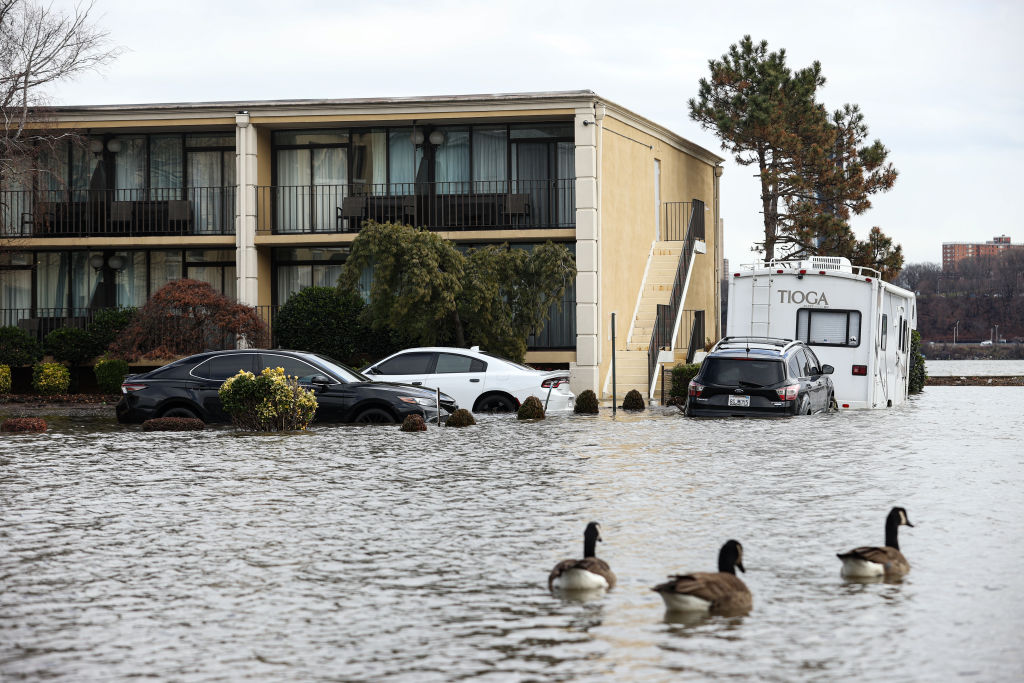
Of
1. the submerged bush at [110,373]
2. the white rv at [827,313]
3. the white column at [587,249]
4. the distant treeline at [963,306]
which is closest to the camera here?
the white rv at [827,313]

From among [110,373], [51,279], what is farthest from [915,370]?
[51,279]

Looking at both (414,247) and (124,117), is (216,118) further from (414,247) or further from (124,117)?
(414,247)

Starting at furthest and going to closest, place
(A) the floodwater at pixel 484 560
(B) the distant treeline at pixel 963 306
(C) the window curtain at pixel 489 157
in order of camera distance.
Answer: (B) the distant treeline at pixel 963 306
(C) the window curtain at pixel 489 157
(A) the floodwater at pixel 484 560

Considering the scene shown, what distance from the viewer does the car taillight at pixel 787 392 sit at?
76.6 ft

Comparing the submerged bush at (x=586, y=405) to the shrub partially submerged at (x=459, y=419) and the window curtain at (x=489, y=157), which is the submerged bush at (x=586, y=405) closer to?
the shrub partially submerged at (x=459, y=419)

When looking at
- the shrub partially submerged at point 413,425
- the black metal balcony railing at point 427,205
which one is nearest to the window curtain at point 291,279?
the black metal balcony railing at point 427,205

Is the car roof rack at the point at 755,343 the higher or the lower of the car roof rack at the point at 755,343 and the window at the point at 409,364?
the higher

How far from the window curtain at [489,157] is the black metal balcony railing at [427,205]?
0.06 meters

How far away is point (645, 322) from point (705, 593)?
2906cm

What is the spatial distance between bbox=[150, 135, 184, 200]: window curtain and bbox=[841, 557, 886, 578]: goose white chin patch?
31.2 metres

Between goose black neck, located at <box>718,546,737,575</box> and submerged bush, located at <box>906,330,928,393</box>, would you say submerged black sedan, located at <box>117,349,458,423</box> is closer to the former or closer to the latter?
goose black neck, located at <box>718,546,737,575</box>

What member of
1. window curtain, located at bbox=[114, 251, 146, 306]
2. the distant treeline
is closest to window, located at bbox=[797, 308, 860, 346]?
window curtain, located at bbox=[114, 251, 146, 306]

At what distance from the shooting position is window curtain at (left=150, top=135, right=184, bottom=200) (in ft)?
123

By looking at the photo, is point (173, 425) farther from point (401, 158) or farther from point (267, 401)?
point (401, 158)
